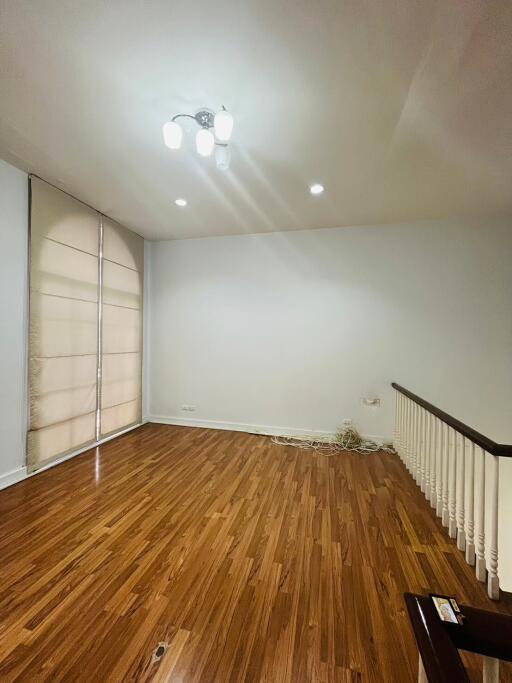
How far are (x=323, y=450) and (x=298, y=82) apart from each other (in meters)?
3.53

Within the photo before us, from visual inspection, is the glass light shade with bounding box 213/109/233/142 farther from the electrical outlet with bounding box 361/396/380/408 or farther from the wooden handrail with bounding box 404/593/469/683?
the electrical outlet with bounding box 361/396/380/408

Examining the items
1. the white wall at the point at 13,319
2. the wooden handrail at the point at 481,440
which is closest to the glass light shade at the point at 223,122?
the white wall at the point at 13,319

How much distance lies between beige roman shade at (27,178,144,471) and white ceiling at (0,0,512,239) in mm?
528

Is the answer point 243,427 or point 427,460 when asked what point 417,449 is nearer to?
point 427,460

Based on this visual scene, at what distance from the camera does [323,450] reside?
11.5ft

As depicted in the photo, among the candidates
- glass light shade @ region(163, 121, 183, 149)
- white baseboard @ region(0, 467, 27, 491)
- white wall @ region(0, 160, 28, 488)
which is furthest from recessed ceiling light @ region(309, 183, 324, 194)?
white baseboard @ region(0, 467, 27, 491)

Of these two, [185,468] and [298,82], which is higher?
[298,82]

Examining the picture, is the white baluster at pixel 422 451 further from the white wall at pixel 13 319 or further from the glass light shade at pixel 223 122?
the white wall at pixel 13 319

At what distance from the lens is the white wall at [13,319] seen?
8.09 feet

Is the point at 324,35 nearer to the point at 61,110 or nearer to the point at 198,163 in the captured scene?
the point at 198,163

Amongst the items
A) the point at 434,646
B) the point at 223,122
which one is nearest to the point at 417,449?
the point at 434,646

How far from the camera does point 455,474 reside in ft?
6.30

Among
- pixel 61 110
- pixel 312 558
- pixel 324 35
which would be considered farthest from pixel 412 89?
pixel 312 558

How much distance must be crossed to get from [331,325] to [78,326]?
10.5 feet
